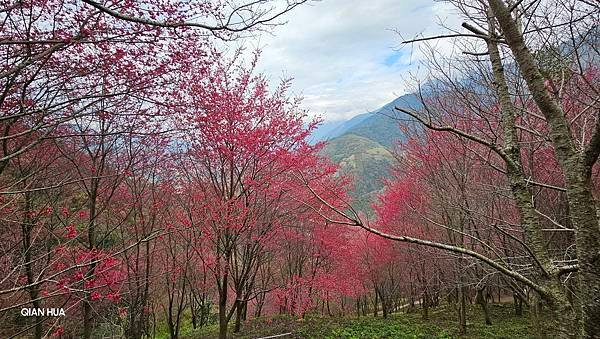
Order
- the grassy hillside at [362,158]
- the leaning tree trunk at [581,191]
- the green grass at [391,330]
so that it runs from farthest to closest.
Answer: the grassy hillside at [362,158] → the green grass at [391,330] → the leaning tree trunk at [581,191]

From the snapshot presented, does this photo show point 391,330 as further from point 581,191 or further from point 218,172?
point 581,191

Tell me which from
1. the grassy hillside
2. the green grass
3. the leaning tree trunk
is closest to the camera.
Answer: the leaning tree trunk

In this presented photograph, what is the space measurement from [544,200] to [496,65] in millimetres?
5643

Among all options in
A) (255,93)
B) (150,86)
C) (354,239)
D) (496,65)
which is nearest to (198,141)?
(255,93)

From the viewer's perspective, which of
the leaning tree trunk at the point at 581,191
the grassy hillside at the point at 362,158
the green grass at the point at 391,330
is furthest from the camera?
the grassy hillside at the point at 362,158

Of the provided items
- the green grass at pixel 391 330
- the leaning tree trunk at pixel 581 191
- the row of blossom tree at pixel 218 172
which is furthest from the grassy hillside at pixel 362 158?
the leaning tree trunk at pixel 581 191

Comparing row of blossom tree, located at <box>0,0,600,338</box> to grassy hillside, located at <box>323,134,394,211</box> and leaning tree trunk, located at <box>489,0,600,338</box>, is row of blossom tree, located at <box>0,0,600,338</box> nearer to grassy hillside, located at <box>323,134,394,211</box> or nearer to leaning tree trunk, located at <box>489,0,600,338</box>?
leaning tree trunk, located at <box>489,0,600,338</box>

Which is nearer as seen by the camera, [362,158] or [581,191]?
[581,191]

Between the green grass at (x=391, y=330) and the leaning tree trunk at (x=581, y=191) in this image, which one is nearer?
the leaning tree trunk at (x=581, y=191)

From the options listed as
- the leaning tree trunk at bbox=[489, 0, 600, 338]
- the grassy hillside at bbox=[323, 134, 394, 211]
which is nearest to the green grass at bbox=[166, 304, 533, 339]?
the leaning tree trunk at bbox=[489, 0, 600, 338]

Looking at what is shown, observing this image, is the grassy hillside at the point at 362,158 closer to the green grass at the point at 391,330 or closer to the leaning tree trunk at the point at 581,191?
the green grass at the point at 391,330

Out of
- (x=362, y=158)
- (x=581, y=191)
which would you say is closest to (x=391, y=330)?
(x=581, y=191)

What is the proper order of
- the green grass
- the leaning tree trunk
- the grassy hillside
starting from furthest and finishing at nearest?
the grassy hillside
the green grass
the leaning tree trunk

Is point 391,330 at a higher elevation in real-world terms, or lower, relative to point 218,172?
lower
